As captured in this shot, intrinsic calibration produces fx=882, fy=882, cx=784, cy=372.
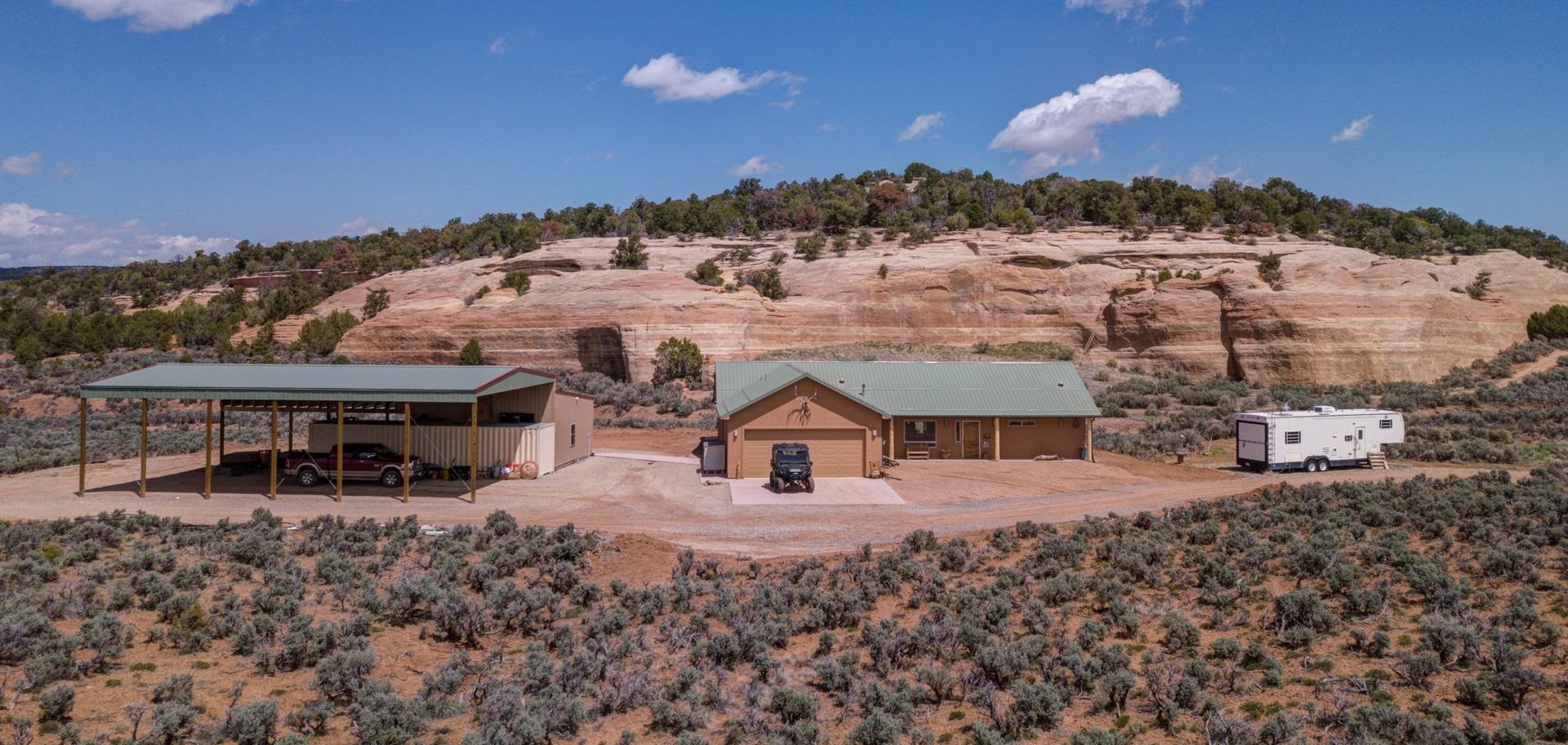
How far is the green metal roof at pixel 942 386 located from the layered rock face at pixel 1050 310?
61.7 ft

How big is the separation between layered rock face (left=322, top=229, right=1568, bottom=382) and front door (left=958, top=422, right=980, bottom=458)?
23706 mm

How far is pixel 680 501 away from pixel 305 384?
39.4 feet

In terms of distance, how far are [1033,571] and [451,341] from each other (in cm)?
4896

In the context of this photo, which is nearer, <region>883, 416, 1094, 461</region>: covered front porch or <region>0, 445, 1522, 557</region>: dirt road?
A: <region>0, 445, 1522, 557</region>: dirt road

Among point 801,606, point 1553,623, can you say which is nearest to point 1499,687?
point 1553,623

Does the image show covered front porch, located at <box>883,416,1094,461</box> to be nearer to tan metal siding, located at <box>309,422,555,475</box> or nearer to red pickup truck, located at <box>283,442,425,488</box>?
tan metal siding, located at <box>309,422,555,475</box>

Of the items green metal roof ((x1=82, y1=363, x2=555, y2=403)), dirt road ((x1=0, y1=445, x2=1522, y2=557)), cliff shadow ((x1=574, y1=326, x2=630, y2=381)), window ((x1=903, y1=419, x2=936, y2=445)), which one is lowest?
dirt road ((x1=0, y1=445, x2=1522, y2=557))

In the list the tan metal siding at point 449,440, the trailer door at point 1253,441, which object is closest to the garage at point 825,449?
the tan metal siding at point 449,440

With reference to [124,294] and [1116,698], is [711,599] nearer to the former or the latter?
[1116,698]

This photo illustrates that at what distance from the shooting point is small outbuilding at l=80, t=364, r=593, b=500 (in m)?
26.4

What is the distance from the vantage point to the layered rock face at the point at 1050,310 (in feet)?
172

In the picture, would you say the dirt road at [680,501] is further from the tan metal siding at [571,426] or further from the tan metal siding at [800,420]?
the tan metal siding at [800,420]

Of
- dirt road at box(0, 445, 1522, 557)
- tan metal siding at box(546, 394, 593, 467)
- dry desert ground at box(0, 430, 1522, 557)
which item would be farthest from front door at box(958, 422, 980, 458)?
tan metal siding at box(546, 394, 593, 467)

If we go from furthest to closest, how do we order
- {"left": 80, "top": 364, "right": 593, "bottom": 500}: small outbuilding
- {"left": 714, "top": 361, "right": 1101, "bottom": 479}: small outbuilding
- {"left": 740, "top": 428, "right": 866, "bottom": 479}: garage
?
1. {"left": 740, "top": 428, "right": 866, "bottom": 479}: garage
2. {"left": 714, "top": 361, "right": 1101, "bottom": 479}: small outbuilding
3. {"left": 80, "top": 364, "right": 593, "bottom": 500}: small outbuilding
